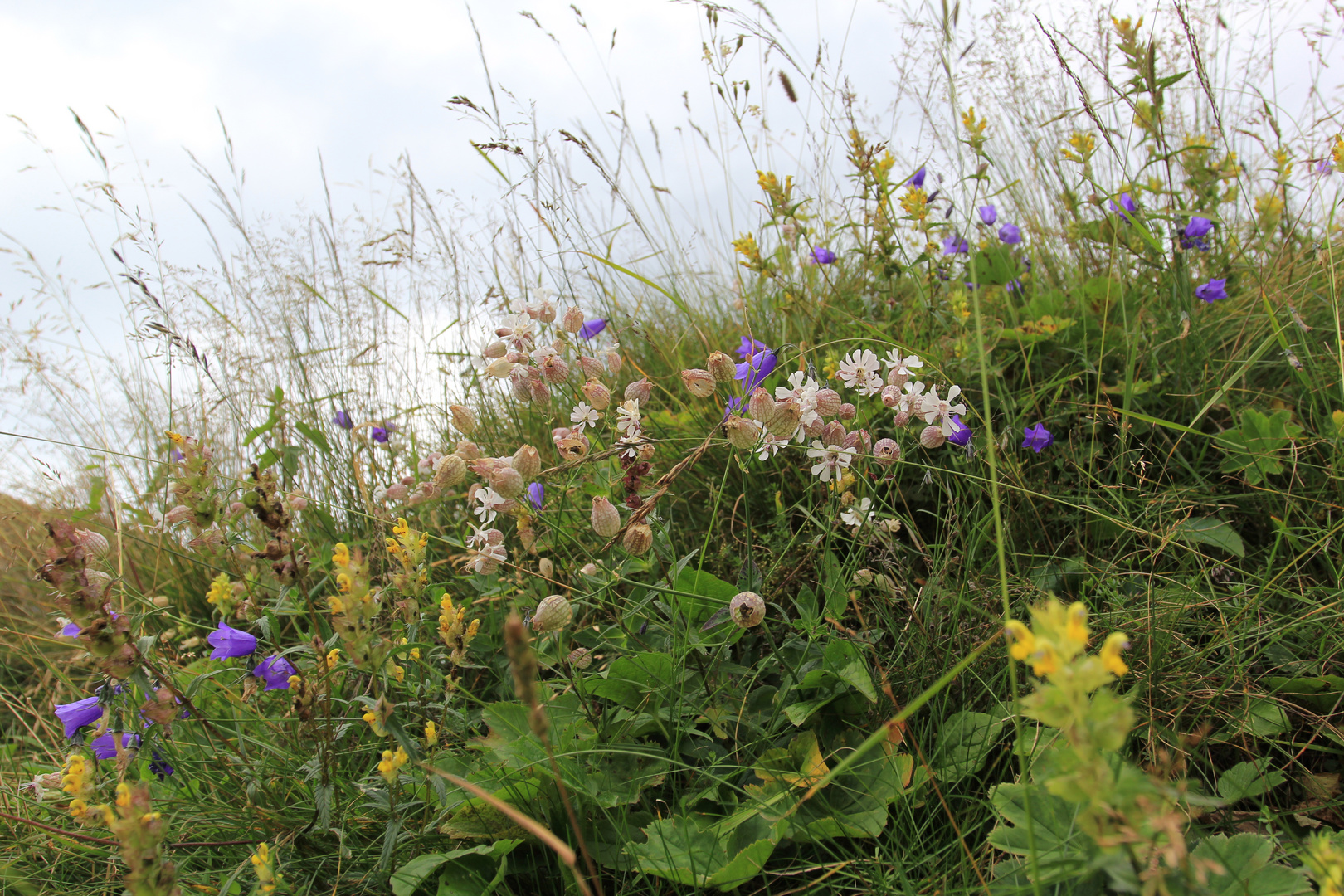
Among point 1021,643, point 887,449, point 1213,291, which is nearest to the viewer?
point 1021,643

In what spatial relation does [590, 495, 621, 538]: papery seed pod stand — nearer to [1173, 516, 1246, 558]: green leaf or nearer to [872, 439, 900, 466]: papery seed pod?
[872, 439, 900, 466]: papery seed pod

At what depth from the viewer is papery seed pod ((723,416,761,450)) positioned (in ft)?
3.18

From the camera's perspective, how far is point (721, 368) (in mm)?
1130

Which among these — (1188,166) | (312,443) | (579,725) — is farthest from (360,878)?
(1188,166)

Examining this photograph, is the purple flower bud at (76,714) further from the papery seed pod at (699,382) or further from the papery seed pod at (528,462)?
the papery seed pod at (699,382)

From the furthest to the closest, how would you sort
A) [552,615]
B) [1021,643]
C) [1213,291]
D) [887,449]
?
[1213,291] < [887,449] < [552,615] < [1021,643]

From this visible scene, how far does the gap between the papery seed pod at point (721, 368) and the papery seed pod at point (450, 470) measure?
0.44 meters

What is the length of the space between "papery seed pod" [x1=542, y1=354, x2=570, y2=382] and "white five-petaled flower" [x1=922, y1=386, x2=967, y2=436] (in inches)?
24.2

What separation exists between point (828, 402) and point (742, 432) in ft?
0.52

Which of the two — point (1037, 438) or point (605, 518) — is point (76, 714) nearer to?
point (605, 518)

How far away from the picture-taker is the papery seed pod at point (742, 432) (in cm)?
97

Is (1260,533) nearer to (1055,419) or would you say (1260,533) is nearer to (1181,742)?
(1055,419)

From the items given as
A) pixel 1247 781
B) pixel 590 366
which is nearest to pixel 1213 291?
pixel 1247 781

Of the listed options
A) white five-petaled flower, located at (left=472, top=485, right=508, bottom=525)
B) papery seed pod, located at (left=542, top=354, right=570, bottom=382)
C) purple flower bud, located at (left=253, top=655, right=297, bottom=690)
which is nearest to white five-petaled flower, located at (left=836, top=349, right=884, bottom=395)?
papery seed pod, located at (left=542, top=354, right=570, bottom=382)
